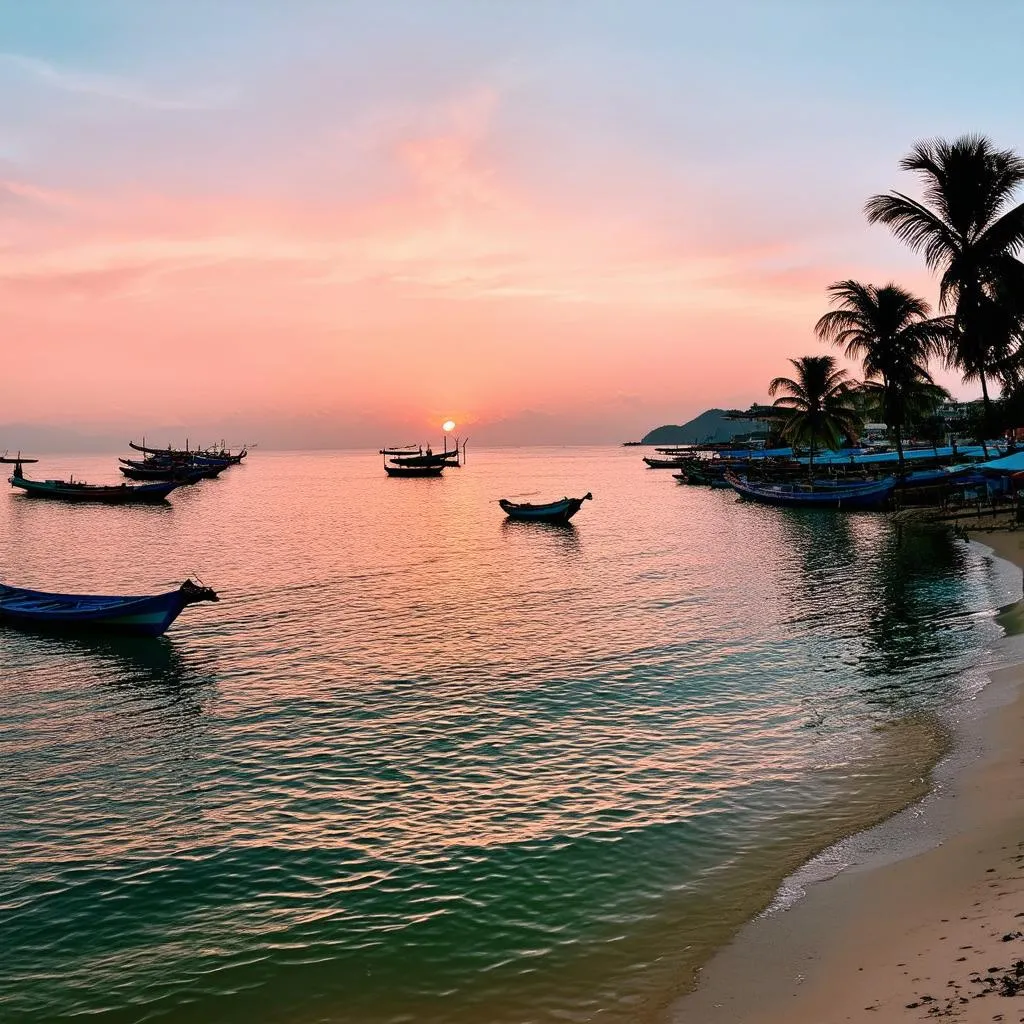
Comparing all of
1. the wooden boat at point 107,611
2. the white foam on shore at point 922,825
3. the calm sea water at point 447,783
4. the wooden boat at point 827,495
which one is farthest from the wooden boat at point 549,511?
the white foam on shore at point 922,825

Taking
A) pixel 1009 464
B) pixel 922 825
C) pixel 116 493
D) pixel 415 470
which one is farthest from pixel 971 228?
pixel 415 470

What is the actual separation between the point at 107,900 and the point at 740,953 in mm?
8507

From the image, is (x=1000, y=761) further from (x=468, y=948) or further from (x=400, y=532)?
(x=400, y=532)

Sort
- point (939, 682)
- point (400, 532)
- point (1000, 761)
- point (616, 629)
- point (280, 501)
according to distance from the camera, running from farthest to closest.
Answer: point (280, 501)
point (400, 532)
point (616, 629)
point (939, 682)
point (1000, 761)

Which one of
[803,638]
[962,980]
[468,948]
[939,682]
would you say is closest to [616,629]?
[803,638]

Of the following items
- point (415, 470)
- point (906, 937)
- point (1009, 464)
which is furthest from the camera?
point (415, 470)

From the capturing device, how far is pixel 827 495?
220 feet

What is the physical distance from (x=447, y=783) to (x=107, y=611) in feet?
62.9

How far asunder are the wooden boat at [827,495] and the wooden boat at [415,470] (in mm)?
95304

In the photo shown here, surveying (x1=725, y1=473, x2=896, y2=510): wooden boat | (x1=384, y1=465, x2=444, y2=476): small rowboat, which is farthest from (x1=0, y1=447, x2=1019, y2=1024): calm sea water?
(x1=384, y1=465, x2=444, y2=476): small rowboat

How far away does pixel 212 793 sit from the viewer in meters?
15.1

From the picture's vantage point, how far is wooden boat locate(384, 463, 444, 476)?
165163 mm

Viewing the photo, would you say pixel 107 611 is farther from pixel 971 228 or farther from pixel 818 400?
pixel 818 400

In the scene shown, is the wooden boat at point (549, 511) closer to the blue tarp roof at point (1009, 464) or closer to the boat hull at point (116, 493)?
the blue tarp roof at point (1009, 464)
